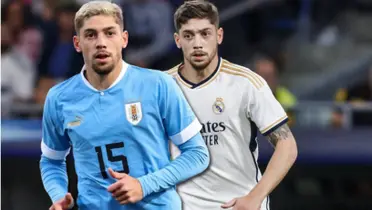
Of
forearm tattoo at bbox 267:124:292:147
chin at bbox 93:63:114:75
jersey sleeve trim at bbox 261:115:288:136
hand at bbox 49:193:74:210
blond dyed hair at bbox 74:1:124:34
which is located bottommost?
hand at bbox 49:193:74:210

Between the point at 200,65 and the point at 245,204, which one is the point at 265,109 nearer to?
the point at 200,65

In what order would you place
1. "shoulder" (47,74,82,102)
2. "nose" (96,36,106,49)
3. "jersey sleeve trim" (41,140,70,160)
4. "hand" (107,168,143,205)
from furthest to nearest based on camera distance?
"jersey sleeve trim" (41,140,70,160) < "shoulder" (47,74,82,102) < "nose" (96,36,106,49) < "hand" (107,168,143,205)

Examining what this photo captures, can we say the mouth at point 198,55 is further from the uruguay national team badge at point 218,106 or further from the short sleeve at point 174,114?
the short sleeve at point 174,114

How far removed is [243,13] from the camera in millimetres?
14664

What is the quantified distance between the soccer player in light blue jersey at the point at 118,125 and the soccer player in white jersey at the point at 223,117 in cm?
67

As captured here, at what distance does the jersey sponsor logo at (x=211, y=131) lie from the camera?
6.78 m

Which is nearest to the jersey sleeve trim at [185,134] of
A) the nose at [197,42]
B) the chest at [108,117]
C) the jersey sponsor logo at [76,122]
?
the chest at [108,117]

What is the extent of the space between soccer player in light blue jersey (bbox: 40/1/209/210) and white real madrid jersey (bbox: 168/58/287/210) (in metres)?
0.70

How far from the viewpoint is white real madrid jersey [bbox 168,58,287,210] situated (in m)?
6.77

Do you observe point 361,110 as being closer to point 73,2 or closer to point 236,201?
point 73,2

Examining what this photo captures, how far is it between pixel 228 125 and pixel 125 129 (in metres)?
1.05

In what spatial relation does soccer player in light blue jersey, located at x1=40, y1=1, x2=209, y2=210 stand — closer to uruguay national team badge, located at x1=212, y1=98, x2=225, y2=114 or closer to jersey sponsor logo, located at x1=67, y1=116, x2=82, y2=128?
jersey sponsor logo, located at x1=67, y1=116, x2=82, y2=128

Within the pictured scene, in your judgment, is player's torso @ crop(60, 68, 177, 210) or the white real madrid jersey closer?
player's torso @ crop(60, 68, 177, 210)

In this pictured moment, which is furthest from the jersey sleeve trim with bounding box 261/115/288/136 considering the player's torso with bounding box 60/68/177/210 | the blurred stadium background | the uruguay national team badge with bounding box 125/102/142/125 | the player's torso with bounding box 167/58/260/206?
the blurred stadium background
